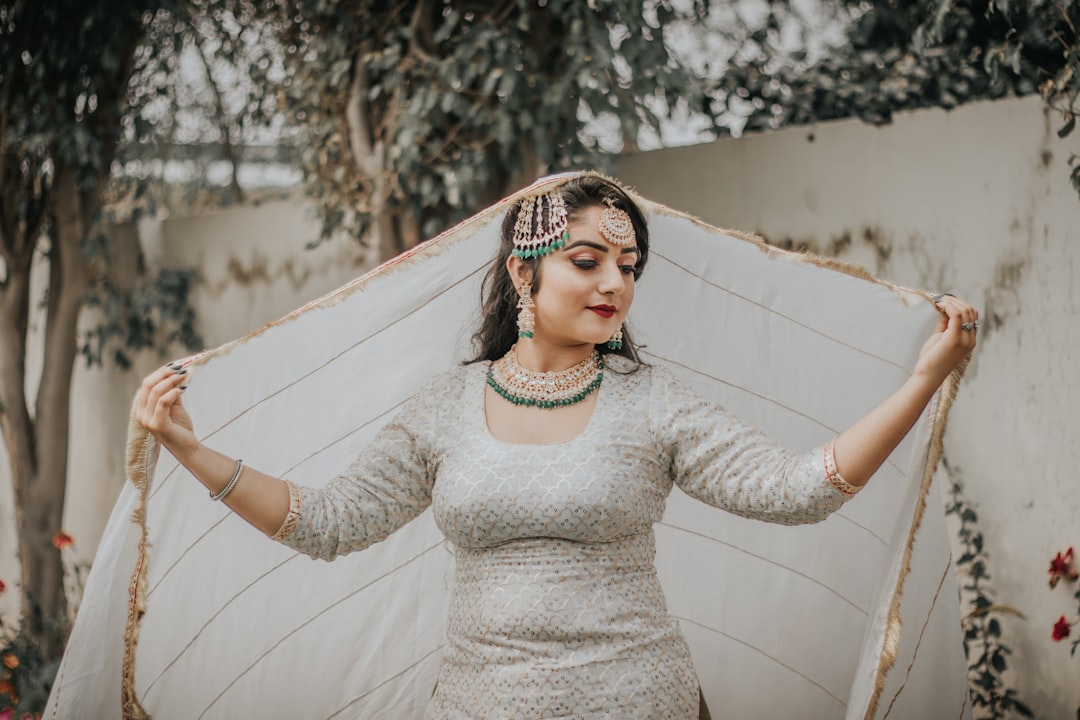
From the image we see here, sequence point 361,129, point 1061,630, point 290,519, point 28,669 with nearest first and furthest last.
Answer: point 290,519 → point 1061,630 → point 361,129 → point 28,669

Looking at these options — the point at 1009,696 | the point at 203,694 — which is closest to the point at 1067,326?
the point at 1009,696

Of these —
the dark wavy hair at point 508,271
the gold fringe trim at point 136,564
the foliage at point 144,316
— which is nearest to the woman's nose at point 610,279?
the dark wavy hair at point 508,271

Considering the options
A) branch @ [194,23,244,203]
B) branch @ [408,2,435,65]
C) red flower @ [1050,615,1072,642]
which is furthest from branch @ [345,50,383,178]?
red flower @ [1050,615,1072,642]

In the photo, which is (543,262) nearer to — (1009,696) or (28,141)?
(1009,696)

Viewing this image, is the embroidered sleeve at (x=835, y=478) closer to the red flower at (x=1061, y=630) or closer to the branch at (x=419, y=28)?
the red flower at (x=1061, y=630)

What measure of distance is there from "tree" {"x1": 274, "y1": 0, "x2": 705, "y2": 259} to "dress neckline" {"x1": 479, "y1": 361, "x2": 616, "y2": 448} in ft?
4.93

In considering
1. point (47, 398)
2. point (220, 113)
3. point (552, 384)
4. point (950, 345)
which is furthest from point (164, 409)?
point (220, 113)

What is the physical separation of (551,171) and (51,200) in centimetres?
233

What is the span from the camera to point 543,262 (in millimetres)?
1983

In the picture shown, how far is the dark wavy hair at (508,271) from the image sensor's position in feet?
6.55

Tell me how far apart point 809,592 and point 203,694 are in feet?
4.28

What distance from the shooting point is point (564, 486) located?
1.90 metres

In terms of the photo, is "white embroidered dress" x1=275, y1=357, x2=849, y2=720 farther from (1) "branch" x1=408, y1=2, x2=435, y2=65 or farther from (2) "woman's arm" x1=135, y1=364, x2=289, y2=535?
(1) "branch" x1=408, y1=2, x2=435, y2=65

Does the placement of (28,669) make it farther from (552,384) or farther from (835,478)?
(835,478)
